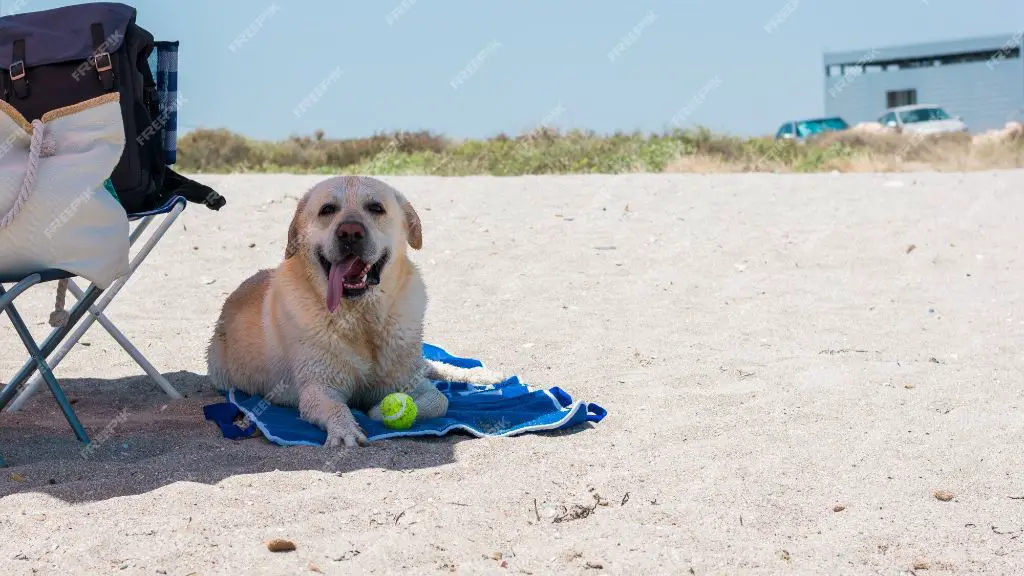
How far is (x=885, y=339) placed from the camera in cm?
629

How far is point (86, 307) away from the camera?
456 cm

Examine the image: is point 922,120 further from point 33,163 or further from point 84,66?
point 33,163

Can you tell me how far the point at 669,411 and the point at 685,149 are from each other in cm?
1264

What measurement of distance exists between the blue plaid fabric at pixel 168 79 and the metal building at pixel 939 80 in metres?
42.9

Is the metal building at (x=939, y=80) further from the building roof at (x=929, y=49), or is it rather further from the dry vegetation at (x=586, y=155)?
the dry vegetation at (x=586, y=155)

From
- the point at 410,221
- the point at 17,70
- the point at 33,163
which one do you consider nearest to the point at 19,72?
the point at 17,70

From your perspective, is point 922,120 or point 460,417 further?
point 922,120

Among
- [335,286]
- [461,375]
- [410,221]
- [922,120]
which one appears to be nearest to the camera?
[335,286]

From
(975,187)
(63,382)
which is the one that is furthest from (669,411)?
(975,187)

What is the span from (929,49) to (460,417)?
47648 mm

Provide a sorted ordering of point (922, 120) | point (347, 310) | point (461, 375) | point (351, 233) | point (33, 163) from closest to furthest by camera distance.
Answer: point (33, 163)
point (351, 233)
point (347, 310)
point (461, 375)
point (922, 120)

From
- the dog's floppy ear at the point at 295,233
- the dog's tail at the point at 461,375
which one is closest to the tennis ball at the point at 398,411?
the dog's floppy ear at the point at 295,233

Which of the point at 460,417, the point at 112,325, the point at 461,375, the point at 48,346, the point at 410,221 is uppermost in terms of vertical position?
the point at 410,221

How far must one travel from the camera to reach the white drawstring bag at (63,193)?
12.7ft
